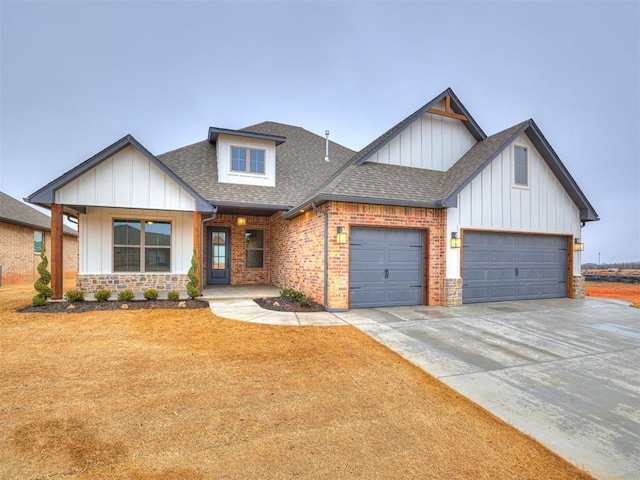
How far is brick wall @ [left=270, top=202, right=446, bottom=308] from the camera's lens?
320 inches

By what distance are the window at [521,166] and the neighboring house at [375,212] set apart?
2.0 inches

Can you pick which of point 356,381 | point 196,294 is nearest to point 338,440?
point 356,381

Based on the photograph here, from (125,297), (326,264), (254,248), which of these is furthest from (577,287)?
(125,297)

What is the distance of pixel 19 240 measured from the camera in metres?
16.3

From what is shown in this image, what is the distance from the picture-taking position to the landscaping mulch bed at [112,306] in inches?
310

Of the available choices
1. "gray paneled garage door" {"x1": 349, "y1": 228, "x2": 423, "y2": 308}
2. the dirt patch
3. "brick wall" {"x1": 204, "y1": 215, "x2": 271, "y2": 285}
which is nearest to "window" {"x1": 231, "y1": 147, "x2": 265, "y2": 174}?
"brick wall" {"x1": 204, "y1": 215, "x2": 271, "y2": 285}

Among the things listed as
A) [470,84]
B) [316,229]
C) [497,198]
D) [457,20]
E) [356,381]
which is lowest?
[356,381]

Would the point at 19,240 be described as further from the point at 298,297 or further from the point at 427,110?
the point at 427,110

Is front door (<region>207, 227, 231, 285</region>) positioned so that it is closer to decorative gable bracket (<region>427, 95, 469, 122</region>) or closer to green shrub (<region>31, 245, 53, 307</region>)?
green shrub (<region>31, 245, 53, 307</region>)

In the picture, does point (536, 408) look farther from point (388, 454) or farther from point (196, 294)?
point (196, 294)

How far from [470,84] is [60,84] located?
48171mm

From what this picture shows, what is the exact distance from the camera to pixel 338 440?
263 cm

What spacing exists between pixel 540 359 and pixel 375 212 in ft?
16.4

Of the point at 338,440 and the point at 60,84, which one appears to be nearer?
the point at 338,440
